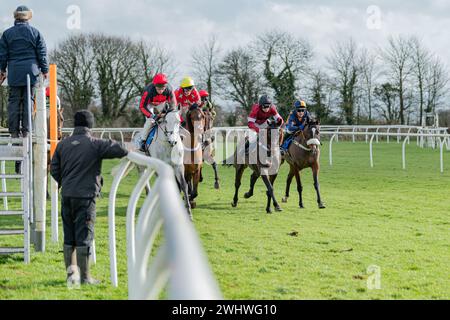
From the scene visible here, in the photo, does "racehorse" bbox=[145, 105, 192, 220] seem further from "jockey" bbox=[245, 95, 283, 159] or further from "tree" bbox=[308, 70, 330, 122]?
"tree" bbox=[308, 70, 330, 122]

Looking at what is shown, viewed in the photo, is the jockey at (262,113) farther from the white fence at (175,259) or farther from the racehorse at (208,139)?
the white fence at (175,259)

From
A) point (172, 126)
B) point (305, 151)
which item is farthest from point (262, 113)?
point (172, 126)

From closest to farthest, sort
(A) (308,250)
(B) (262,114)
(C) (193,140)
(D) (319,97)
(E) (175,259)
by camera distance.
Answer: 1. (E) (175,259)
2. (A) (308,250)
3. (C) (193,140)
4. (B) (262,114)
5. (D) (319,97)

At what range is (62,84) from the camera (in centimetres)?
3844

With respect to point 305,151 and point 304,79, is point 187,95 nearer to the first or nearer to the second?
point 305,151

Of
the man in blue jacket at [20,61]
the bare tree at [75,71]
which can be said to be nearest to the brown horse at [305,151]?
the man in blue jacket at [20,61]

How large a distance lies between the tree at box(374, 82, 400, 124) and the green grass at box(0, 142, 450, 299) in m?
33.3

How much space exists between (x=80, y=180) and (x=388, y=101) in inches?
1668

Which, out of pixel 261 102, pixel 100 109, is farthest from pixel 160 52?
pixel 261 102

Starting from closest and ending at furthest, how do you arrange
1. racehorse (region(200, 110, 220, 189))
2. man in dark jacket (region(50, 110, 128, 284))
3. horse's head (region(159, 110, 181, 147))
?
man in dark jacket (region(50, 110, 128, 284)), horse's head (region(159, 110, 181, 147)), racehorse (region(200, 110, 220, 189))

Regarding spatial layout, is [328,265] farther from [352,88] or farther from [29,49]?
[352,88]

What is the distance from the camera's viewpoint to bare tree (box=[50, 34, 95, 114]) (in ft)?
126

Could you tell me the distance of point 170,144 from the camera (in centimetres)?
927

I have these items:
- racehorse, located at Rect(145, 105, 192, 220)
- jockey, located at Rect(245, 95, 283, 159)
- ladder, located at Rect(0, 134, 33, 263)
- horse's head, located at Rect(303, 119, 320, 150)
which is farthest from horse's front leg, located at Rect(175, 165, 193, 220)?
ladder, located at Rect(0, 134, 33, 263)
